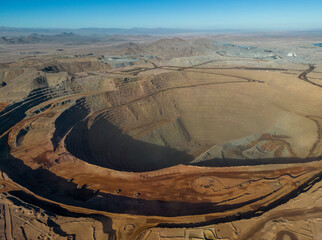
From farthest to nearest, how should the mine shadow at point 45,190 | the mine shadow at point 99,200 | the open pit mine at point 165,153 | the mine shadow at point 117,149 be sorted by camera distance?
1. the mine shadow at point 117,149
2. the mine shadow at point 99,200
3. the mine shadow at point 45,190
4. the open pit mine at point 165,153

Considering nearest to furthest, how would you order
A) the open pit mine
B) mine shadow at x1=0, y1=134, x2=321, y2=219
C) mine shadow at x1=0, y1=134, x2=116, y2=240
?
the open pit mine
mine shadow at x1=0, y1=134, x2=116, y2=240
mine shadow at x1=0, y1=134, x2=321, y2=219

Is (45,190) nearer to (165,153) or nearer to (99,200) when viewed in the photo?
(99,200)

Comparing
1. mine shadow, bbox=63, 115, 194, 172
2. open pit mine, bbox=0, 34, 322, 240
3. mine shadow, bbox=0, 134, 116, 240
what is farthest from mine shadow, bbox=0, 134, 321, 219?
mine shadow, bbox=63, 115, 194, 172

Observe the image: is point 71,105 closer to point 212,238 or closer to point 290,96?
point 212,238

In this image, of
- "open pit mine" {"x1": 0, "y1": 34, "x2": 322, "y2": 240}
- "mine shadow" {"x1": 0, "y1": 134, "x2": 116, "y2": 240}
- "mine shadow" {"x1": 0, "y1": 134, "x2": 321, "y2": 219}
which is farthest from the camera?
"mine shadow" {"x1": 0, "y1": 134, "x2": 321, "y2": 219}

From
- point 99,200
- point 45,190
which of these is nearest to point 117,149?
point 45,190

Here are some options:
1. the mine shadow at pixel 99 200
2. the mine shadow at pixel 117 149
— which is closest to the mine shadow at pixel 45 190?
the mine shadow at pixel 99 200

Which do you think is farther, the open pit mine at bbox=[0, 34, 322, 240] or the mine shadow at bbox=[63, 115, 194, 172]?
the mine shadow at bbox=[63, 115, 194, 172]

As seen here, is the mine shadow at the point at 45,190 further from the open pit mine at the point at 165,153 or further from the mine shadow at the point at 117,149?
the mine shadow at the point at 117,149

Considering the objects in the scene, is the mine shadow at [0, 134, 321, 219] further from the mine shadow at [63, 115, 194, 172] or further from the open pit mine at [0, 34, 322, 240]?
Answer: the mine shadow at [63, 115, 194, 172]
